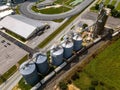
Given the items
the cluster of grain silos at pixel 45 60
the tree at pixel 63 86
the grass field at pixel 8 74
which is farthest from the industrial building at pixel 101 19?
the grass field at pixel 8 74

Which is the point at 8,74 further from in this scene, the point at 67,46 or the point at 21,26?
the point at 21,26

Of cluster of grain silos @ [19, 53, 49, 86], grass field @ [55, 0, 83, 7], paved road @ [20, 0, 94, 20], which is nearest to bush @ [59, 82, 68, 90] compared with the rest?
cluster of grain silos @ [19, 53, 49, 86]

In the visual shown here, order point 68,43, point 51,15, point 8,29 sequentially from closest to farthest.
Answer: point 68,43 < point 8,29 < point 51,15

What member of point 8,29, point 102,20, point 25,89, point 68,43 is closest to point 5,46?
point 8,29

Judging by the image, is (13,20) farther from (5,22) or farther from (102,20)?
(102,20)

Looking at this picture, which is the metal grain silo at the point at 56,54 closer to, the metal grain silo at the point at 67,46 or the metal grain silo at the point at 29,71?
the metal grain silo at the point at 67,46

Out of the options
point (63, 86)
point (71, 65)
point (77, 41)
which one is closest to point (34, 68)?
point (63, 86)
